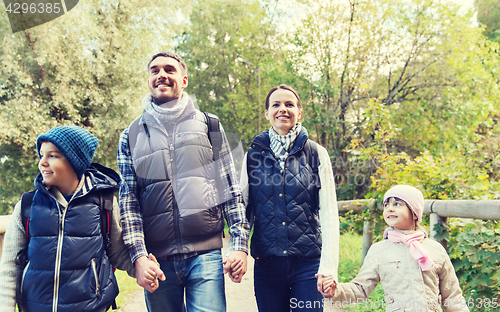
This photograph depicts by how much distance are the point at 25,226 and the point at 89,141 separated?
1.80 feet

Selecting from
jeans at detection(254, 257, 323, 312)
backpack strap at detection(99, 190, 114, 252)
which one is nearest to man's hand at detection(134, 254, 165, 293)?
backpack strap at detection(99, 190, 114, 252)

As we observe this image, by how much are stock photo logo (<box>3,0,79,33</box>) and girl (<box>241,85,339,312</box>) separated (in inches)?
436

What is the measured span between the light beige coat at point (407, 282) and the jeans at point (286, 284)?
0.17 metres

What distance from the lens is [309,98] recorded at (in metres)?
11.9

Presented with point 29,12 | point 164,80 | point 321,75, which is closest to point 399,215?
point 164,80

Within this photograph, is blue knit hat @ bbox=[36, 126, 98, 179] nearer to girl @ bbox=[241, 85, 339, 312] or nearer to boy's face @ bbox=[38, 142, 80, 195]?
boy's face @ bbox=[38, 142, 80, 195]

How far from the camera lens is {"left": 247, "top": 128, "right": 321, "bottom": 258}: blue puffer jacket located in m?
2.19

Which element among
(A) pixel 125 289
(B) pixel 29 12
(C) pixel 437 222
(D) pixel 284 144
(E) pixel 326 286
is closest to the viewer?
(E) pixel 326 286

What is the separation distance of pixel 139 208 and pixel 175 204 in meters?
0.24

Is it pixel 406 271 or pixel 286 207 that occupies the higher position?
pixel 286 207

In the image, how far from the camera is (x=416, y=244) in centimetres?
218

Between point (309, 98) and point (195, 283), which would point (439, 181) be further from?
point (309, 98)

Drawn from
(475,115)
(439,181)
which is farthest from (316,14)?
(439,181)

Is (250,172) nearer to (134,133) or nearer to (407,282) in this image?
(134,133)
